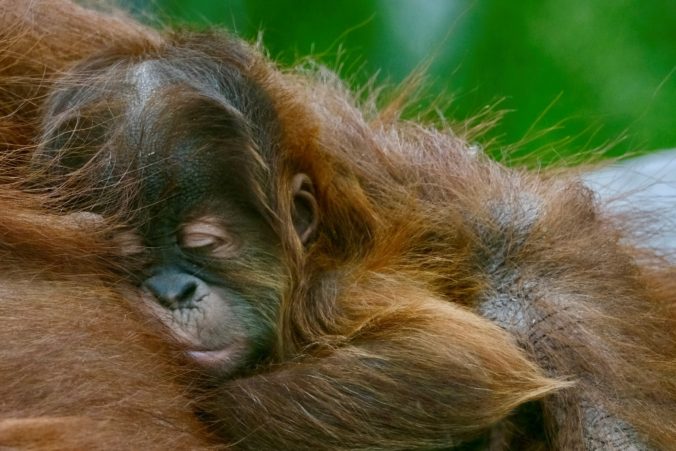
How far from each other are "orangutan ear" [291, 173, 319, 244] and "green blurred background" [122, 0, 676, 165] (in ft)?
3.33

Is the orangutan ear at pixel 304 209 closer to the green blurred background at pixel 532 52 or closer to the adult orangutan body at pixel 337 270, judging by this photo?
the adult orangutan body at pixel 337 270

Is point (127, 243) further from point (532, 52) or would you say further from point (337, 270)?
point (532, 52)

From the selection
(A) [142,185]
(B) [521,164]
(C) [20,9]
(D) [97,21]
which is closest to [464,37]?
(B) [521,164]

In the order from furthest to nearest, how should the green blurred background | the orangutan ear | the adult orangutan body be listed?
the green blurred background < the orangutan ear < the adult orangutan body

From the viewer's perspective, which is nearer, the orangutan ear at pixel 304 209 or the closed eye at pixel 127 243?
the closed eye at pixel 127 243

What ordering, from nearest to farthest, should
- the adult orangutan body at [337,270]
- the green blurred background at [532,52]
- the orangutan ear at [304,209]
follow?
the adult orangutan body at [337,270] < the orangutan ear at [304,209] < the green blurred background at [532,52]

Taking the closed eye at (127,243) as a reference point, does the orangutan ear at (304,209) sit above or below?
above

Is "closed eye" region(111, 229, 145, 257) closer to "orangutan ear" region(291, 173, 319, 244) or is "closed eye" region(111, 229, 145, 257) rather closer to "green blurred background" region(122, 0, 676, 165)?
"orangutan ear" region(291, 173, 319, 244)

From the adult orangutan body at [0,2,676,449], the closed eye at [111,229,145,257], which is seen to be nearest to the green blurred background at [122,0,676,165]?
the adult orangutan body at [0,2,676,449]

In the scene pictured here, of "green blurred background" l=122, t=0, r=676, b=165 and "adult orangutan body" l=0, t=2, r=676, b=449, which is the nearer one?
"adult orangutan body" l=0, t=2, r=676, b=449

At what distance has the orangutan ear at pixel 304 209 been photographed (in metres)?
1.53

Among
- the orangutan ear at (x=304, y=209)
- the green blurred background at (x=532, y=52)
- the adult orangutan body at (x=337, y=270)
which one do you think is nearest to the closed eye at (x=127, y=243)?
the adult orangutan body at (x=337, y=270)

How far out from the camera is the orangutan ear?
1.53 metres

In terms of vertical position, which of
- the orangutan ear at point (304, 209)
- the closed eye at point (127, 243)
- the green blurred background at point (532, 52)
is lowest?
the closed eye at point (127, 243)
